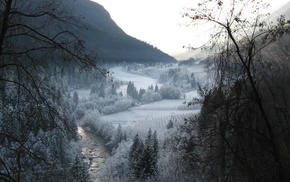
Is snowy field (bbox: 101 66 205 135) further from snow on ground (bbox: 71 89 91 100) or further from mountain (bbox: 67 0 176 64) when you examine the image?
snow on ground (bbox: 71 89 91 100)

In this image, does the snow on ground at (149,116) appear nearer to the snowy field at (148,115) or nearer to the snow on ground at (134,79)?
the snowy field at (148,115)

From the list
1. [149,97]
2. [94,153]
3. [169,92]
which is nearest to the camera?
[94,153]

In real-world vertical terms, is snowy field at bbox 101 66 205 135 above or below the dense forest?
below

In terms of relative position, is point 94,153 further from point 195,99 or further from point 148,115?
point 195,99

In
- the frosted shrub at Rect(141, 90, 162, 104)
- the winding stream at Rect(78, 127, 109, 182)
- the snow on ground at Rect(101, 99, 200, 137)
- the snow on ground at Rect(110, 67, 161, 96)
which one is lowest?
the winding stream at Rect(78, 127, 109, 182)

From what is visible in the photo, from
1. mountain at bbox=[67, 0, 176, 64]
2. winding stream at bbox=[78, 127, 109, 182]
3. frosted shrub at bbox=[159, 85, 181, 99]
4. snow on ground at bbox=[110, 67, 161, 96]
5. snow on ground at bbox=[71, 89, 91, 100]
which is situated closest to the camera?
winding stream at bbox=[78, 127, 109, 182]

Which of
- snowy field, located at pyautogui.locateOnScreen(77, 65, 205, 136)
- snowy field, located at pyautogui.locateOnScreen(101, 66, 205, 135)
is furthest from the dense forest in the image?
snowy field, located at pyautogui.locateOnScreen(77, 65, 205, 136)

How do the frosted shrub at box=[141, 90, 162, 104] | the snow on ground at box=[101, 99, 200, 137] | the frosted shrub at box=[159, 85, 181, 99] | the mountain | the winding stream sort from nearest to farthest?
the winding stream, the snow on ground at box=[101, 99, 200, 137], the mountain, the frosted shrub at box=[141, 90, 162, 104], the frosted shrub at box=[159, 85, 181, 99]

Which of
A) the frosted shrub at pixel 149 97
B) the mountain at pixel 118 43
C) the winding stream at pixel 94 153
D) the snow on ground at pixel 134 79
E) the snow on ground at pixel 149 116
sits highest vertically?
the mountain at pixel 118 43

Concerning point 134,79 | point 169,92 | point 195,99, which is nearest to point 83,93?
point 169,92

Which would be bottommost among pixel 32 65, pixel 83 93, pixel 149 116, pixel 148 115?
pixel 149 116

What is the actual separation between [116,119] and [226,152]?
10653 centimetres

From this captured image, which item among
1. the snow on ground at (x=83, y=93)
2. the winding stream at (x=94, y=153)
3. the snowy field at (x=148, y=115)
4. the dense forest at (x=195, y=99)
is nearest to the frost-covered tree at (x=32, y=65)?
the dense forest at (x=195, y=99)

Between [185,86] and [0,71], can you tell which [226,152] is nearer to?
[0,71]
